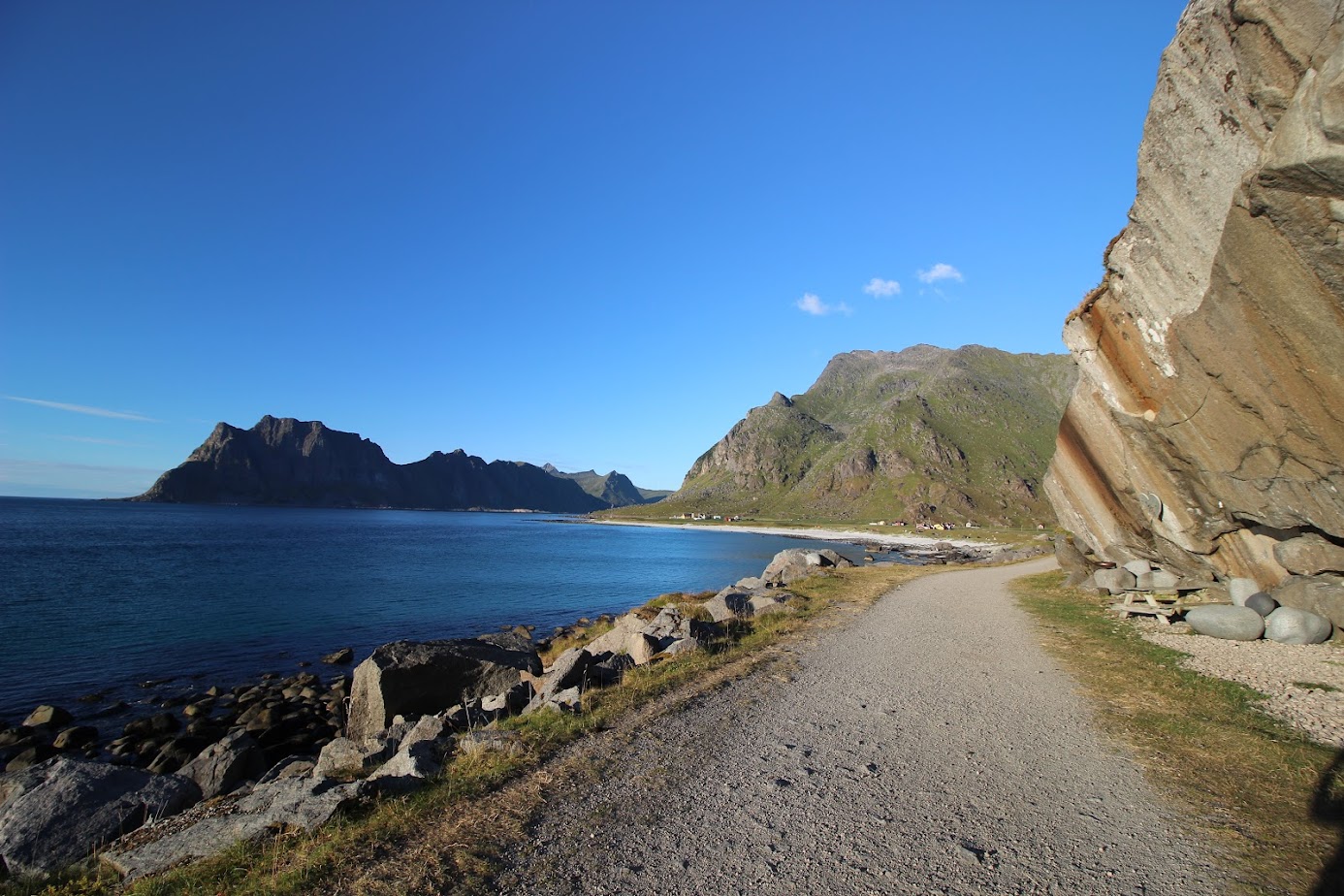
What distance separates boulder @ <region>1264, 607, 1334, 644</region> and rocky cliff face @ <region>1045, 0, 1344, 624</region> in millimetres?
1596

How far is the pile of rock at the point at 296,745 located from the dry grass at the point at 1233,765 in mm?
9225

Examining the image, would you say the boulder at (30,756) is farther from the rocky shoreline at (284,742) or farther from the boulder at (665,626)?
the boulder at (665,626)

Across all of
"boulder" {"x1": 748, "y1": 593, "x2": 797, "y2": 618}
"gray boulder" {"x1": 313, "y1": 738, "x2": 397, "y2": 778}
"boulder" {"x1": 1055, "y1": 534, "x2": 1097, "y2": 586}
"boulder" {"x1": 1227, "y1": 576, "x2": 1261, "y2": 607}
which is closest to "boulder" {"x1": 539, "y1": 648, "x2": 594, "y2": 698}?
"gray boulder" {"x1": 313, "y1": 738, "x2": 397, "y2": 778}

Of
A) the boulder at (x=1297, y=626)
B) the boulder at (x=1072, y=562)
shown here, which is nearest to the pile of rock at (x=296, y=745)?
the boulder at (x=1297, y=626)

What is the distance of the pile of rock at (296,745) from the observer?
26.7 feet

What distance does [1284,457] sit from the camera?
14.8 meters

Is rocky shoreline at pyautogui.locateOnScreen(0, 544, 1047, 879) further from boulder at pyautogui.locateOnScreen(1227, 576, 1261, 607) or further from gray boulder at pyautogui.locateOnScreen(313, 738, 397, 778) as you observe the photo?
boulder at pyautogui.locateOnScreen(1227, 576, 1261, 607)

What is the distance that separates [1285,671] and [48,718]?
34.5 meters

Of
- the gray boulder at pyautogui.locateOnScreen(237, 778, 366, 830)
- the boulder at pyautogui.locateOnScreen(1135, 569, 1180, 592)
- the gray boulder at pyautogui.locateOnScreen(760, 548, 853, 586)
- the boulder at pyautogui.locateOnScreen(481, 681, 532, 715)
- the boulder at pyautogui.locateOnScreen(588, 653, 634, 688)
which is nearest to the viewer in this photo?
the gray boulder at pyautogui.locateOnScreen(237, 778, 366, 830)

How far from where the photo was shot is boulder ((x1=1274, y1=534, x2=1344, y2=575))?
650 inches

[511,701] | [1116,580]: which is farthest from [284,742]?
[1116,580]

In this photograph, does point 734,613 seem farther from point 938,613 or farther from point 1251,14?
point 1251,14

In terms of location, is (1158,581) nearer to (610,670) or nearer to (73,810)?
(610,670)

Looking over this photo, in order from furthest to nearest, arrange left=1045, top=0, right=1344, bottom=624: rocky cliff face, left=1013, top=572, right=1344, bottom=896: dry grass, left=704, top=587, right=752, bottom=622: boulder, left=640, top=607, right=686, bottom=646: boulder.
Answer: left=704, top=587, right=752, bottom=622: boulder → left=640, top=607, right=686, bottom=646: boulder → left=1045, top=0, right=1344, bottom=624: rocky cliff face → left=1013, top=572, right=1344, bottom=896: dry grass
